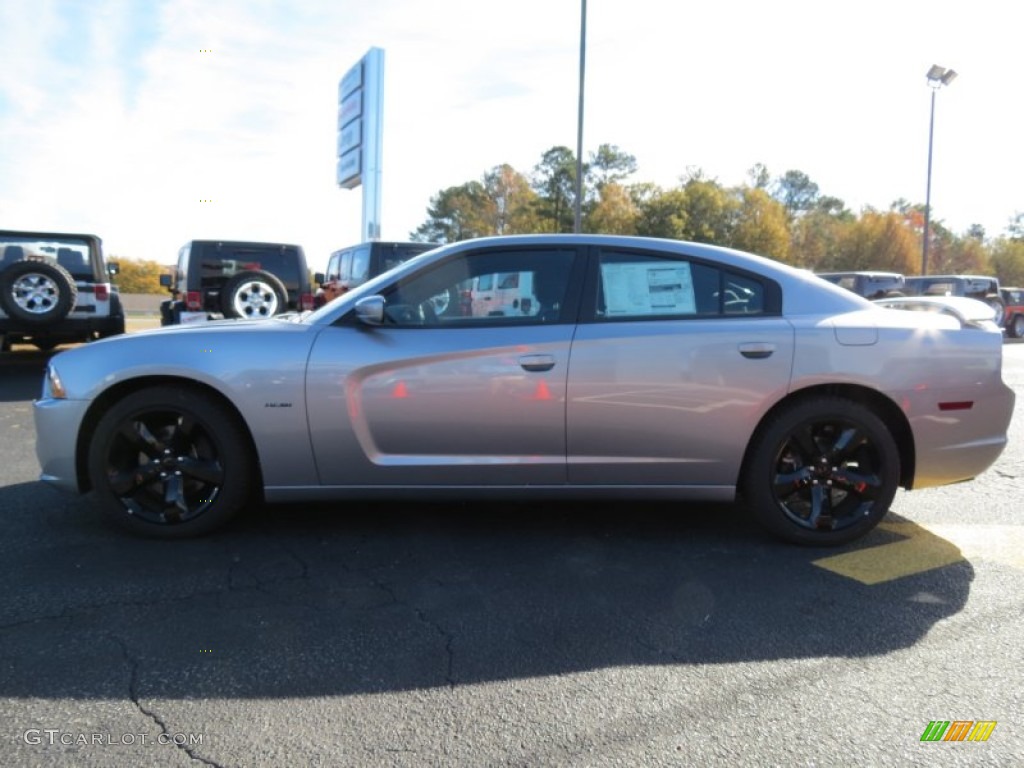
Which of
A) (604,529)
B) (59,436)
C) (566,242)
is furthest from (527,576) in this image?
(59,436)

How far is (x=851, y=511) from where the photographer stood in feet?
12.0

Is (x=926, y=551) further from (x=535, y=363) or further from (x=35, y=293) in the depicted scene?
(x=35, y=293)

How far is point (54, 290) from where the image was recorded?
9.05m

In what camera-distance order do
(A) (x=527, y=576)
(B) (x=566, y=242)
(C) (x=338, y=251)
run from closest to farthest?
1. (A) (x=527, y=576)
2. (B) (x=566, y=242)
3. (C) (x=338, y=251)

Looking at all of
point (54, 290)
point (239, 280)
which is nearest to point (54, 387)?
point (239, 280)

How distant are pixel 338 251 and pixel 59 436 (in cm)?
969

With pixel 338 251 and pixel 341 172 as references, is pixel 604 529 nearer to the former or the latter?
pixel 338 251

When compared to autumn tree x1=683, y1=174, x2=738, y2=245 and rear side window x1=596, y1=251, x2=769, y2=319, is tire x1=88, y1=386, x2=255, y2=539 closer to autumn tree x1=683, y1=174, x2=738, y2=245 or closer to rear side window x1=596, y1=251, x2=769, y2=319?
rear side window x1=596, y1=251, x2=769, y2=319

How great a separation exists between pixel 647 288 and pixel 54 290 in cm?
835

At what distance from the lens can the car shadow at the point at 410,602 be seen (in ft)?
8.18

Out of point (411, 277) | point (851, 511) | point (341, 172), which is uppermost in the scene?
point (341, 172)

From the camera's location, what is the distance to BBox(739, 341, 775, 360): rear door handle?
3.49 metres

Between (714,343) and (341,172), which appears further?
(341,172)

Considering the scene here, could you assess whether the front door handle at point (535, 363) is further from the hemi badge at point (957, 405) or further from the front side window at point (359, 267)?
the front side window at point (359, 267)
